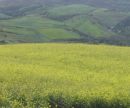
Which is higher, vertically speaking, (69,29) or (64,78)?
(64,78)

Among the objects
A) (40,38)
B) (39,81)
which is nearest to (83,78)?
(39,81)

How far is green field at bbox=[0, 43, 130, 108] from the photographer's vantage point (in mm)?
24609

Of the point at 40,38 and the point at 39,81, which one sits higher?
the point at 39,81

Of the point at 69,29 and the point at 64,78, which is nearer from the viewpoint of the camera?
the point at 64,78

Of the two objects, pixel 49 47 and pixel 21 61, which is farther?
pixel 49 47

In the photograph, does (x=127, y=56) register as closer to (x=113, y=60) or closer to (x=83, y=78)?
(x=113, y=60)

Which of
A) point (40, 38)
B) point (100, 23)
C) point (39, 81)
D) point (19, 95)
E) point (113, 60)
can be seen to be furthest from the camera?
point (100, 23)

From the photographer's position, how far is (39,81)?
28.2m

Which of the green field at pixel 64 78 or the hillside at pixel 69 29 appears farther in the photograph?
the hillside at pixel 69 29

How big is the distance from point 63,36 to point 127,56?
9722 centimetres

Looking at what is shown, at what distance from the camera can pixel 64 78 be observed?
1171 inches

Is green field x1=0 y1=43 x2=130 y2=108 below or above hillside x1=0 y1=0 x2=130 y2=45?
above

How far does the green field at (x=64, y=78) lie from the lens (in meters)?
24.6

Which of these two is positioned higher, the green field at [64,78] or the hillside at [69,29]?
the green field at [64,78]
